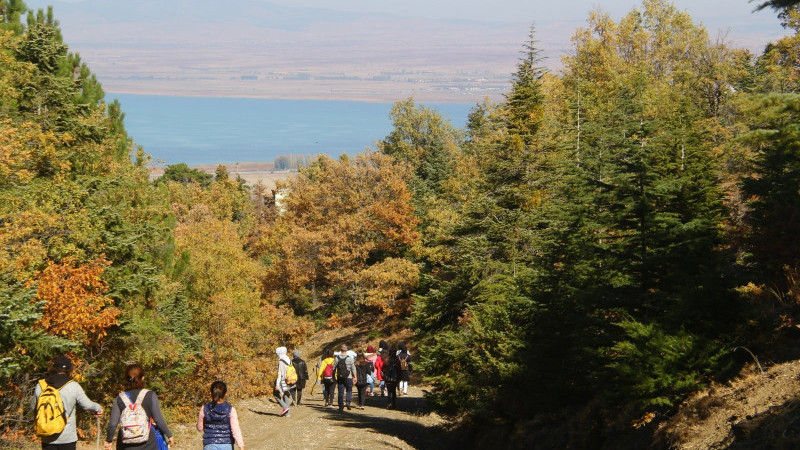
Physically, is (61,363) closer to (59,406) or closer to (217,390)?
(59,406)

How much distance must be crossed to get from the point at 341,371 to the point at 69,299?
7950 millimetres

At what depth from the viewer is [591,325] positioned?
49.2ft

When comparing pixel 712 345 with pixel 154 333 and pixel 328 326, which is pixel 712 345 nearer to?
pixel 154 333

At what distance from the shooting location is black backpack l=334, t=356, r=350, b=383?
2279cm

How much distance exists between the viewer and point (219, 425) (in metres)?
10.4

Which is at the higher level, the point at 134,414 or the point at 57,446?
the point at 134,414

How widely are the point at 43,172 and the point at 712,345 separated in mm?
16688

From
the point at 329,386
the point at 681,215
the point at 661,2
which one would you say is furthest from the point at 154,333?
the point at 661,2

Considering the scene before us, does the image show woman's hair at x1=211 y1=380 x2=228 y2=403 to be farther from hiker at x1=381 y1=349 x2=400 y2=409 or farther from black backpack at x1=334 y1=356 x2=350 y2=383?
hiker at x1=381 y1=349 x2=400 y2=409

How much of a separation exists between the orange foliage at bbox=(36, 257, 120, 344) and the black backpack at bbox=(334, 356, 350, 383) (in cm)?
635

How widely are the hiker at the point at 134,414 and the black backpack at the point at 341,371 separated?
12829 mm

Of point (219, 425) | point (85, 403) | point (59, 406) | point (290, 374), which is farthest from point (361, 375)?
point (59, 406)

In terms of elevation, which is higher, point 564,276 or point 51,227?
point 51,227

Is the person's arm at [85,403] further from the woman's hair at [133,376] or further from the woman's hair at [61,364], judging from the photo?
the woman's hair at [133,376]
